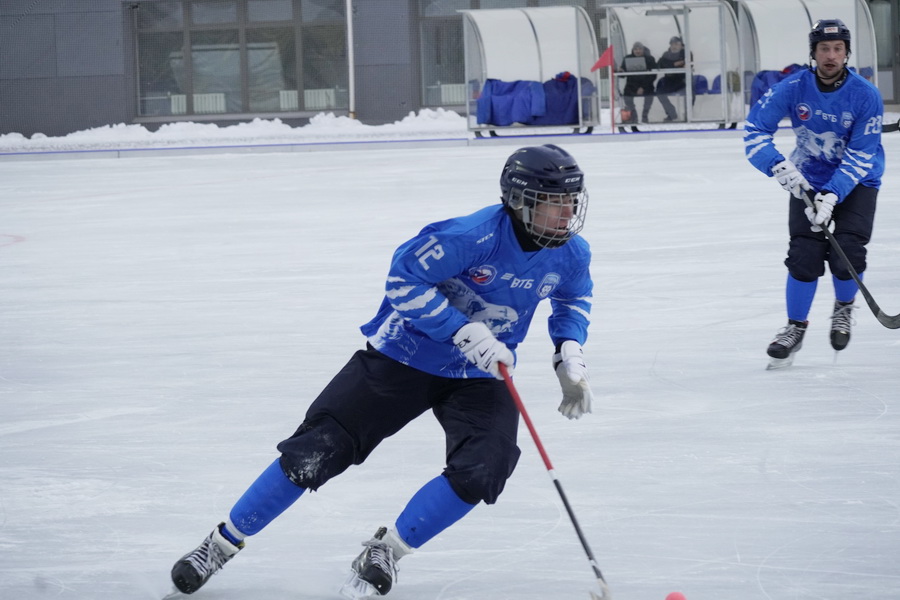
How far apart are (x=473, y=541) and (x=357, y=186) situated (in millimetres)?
8540

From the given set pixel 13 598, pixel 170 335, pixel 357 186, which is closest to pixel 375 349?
pixel 13 598

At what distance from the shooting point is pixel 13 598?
8.51 ft

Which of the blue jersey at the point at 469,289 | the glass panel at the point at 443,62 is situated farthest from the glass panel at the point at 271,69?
the blue jersey at the point at 469,289

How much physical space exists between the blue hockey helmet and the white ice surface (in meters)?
0.74

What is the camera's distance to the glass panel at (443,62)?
22047mm

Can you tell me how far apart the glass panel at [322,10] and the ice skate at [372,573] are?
65.6ft

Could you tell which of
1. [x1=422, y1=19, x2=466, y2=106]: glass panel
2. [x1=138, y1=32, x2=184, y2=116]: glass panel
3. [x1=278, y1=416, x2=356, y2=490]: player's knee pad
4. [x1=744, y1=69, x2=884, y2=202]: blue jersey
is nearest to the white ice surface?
[x1=278, y1=416, x2=356, y2=490]: player's knee pad

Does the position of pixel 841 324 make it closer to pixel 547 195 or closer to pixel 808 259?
pixel 808 259

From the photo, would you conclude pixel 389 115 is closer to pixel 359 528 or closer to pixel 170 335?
→ pixel 170 335

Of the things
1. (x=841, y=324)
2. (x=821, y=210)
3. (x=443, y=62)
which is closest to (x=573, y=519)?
(x=821, y=210)

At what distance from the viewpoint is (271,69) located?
22406mm

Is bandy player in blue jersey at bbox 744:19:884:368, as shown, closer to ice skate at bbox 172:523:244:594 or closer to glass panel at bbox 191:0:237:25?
ice skate at bbox 172:523:244:594

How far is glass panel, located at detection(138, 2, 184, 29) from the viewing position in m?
22.2

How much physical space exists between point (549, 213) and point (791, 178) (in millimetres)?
2400
